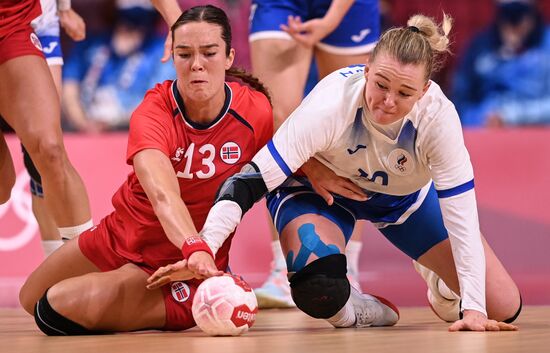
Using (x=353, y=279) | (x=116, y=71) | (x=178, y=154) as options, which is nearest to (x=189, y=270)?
(x=178, y=154)

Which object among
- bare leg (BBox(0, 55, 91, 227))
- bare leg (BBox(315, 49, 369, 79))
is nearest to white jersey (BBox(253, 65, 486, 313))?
bare leg (BBox(0, 55, 91, 227))

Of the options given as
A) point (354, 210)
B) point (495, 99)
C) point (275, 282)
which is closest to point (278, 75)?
point (275, 282)

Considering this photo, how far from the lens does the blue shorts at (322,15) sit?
20.4 feet

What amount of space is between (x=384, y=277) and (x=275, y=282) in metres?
1.52

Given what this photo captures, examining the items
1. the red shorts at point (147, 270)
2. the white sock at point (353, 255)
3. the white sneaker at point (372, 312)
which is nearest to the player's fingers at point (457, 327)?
the white sneaker at point (372, 312)

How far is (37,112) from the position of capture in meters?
5.02

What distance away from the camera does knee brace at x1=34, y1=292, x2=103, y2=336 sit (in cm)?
430

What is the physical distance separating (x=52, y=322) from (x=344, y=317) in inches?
46.3

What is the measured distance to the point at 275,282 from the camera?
19.6 feet

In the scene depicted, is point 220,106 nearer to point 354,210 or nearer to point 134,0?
point 354,210

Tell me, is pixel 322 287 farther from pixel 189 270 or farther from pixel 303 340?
pixel 189 270

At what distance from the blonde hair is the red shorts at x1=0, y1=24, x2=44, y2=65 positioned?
1757 millimetres

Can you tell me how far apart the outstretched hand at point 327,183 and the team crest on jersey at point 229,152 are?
1.00ft

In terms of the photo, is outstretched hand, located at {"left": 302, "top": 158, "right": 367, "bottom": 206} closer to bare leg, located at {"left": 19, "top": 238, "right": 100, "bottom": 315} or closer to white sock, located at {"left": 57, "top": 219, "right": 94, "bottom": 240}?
bare leg, located at {"left": 19, "top": 238, "right": 100, "bottom": 315}
